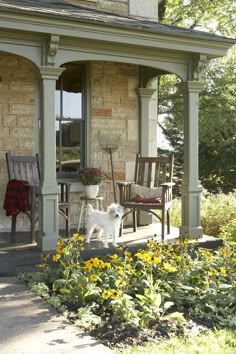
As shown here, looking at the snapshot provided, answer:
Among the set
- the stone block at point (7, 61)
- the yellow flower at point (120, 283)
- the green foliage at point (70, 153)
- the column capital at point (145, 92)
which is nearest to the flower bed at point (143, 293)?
the yellow flower at point (120, 283)

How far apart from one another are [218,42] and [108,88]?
5.72 feet

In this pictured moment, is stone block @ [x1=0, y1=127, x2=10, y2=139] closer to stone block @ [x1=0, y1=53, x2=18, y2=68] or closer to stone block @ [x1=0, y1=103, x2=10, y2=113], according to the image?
stone block @ [x1=0, y1=103, x2=10, y2=113]

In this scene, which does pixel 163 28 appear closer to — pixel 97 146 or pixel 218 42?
pixel 218 42

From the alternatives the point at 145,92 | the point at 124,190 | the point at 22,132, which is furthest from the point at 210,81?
the point at 22,132

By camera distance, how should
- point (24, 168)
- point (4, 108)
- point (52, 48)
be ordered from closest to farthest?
point (52, 48) < point (24, 168) < point (4, 108)

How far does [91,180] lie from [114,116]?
1179 mm

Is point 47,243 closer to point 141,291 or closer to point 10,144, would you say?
point 141,291

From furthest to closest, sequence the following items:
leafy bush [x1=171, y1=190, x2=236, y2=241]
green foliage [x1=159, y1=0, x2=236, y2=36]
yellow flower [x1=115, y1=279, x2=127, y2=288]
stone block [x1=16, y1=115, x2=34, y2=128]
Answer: green foliage [x1=159, y1=0, x2=236, y2=36] → leafy bush [x1=171, y1=190, x2=236, y2=241] → stone block [x1=16, y1=115, x2=34, y2=128] → yellow flower [x1=115, y1=279, x2=127, y2=288]

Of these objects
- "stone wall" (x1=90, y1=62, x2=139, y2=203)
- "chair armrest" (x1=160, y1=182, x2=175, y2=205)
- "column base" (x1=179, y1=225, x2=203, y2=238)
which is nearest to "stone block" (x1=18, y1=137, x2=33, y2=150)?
"stone wall" (x1=90, y1=62, x2=139, y2=203)

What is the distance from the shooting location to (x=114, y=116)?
23.2ft

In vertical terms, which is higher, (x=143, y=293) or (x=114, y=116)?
(x=114, y=116)

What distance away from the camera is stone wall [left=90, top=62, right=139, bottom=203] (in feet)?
22.8

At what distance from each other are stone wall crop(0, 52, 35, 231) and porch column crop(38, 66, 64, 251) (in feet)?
3.99

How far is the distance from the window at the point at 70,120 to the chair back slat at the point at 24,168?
0.60 meters
